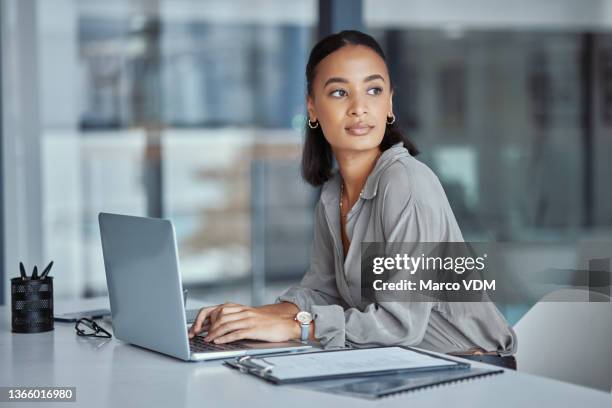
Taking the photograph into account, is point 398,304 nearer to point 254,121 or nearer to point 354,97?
point 354,97

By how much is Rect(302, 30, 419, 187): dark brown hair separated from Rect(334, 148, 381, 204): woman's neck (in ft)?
0.28

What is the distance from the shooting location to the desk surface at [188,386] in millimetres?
1553

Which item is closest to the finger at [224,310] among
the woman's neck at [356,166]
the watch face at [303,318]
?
the watch face at [303,318]

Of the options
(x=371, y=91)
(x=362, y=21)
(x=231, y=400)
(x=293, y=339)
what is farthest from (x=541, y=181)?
(x=231, y=400)

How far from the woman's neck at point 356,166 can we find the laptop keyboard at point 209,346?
651 mm

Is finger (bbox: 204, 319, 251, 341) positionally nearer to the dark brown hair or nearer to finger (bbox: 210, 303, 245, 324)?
finger (bbox: 210, 303, 245, 324)

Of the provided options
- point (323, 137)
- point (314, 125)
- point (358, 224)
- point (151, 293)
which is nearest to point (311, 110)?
point (314, 125)

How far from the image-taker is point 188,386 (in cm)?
169

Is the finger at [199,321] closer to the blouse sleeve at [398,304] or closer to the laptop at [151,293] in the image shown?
the laptop at [151,293]

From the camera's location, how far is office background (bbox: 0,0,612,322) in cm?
552

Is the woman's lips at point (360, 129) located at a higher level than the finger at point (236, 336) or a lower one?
higher

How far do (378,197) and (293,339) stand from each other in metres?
0.43

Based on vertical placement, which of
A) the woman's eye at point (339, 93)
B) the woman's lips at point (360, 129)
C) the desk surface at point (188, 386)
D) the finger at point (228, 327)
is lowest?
the desk surface at point (188, 386)

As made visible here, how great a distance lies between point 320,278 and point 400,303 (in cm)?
55
